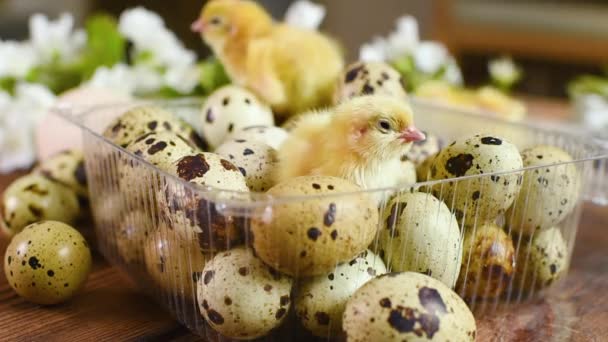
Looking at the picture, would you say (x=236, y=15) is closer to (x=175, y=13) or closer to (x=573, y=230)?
(x=573, y=230)

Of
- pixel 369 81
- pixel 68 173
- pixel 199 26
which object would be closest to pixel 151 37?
pixel 199 26

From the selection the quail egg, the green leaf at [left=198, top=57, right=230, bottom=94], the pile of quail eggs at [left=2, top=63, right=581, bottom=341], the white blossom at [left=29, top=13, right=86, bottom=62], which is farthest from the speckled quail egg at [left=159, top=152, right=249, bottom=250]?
the white blossom at [left=29, top=13, right=86, bottom=62]

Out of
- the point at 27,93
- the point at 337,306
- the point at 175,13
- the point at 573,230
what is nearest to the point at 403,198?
the point at 337,306

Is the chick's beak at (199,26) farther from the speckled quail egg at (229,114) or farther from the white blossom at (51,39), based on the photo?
the white blossom at (51,39)

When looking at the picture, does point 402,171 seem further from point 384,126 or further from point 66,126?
point 66,126

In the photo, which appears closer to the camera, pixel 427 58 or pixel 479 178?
pixel 479 178

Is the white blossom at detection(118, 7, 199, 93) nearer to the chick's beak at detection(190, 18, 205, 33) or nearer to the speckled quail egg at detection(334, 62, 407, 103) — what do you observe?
the chick's beak at detection(190, 18, 205, 33)

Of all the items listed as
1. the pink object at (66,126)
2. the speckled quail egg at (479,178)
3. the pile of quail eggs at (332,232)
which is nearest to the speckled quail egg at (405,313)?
the pile of quail eggs at (332,232)
